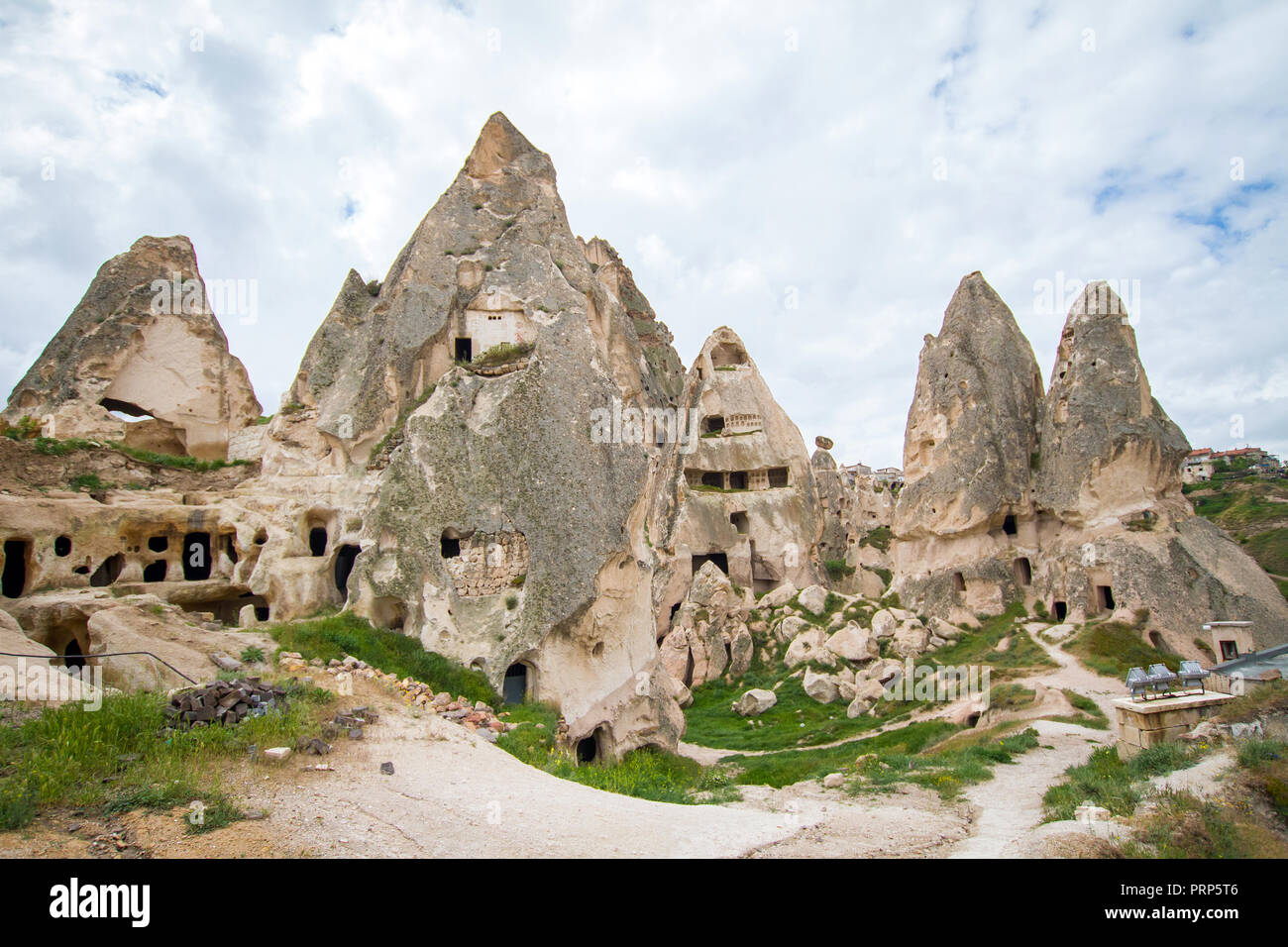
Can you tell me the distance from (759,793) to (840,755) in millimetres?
3899

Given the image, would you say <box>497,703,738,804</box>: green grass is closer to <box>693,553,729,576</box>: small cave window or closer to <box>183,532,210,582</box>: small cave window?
<box>183,532,210,582</box>: small cave window

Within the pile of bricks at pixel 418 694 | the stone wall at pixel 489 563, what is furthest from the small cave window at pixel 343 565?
the pile of bricks at pixel 418 694

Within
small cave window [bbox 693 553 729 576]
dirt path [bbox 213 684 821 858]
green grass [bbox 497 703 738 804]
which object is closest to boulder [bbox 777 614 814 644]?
small cave window [bbox 693 553 729 576]

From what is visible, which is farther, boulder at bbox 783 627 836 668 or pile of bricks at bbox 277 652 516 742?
boulder at bbox 783 627 836 668

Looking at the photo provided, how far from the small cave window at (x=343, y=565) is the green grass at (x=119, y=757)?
628 centimetres

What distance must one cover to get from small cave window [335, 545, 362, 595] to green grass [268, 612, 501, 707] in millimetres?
1952

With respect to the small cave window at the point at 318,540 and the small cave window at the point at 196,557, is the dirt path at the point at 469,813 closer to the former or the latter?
the small cave window at the point at 318,540

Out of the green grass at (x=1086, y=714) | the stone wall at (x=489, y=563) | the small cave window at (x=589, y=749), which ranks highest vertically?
the stone wall at (x=489, y=563)

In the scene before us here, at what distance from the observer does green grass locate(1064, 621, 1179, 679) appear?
52.3ft

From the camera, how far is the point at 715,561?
2569 cm

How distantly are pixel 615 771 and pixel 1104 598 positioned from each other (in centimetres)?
1514

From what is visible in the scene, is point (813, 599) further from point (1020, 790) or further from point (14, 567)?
point (14, 567)

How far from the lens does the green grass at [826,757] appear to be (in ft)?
38.4

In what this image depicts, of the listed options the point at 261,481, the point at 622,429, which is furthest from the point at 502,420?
the point at 261,481
